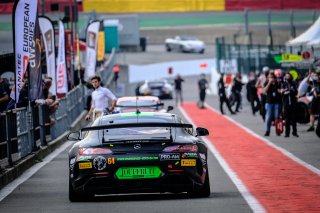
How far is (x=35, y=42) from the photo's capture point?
2497cm

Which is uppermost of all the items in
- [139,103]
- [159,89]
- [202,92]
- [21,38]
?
[21,38]

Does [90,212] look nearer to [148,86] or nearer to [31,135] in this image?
[31,135]

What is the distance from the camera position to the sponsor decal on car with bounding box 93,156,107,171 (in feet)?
50.4

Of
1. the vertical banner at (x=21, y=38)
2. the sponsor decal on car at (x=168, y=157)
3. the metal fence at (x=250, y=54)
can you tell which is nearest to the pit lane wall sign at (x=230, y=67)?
the metal fence at (x=250, y=54)

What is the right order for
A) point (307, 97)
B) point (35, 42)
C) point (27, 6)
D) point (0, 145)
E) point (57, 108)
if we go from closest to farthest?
1. point (0, 145)
2. point (27, 6)
3. point (35, 42)
4. point (57, 108)
5. point (307, 97)

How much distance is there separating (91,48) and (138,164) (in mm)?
37615

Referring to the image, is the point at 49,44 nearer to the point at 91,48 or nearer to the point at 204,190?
the point at 91,48

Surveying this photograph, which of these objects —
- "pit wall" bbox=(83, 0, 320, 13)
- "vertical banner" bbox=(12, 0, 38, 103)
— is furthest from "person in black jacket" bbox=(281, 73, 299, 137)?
"pit wall" bbox=(83, 0, 320, 13)

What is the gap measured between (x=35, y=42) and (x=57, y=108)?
25.3 feet

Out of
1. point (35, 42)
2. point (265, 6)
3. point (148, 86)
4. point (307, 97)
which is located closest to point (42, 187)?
point (35, 42)

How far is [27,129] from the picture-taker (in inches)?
980

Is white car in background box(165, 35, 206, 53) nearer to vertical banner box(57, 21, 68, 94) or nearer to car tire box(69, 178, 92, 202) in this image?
vertical banner box(57, 21, 68, 94)

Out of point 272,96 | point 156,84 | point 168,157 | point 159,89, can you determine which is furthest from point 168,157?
point 156,84

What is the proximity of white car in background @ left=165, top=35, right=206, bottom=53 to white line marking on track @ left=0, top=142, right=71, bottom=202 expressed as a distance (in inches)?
3150
